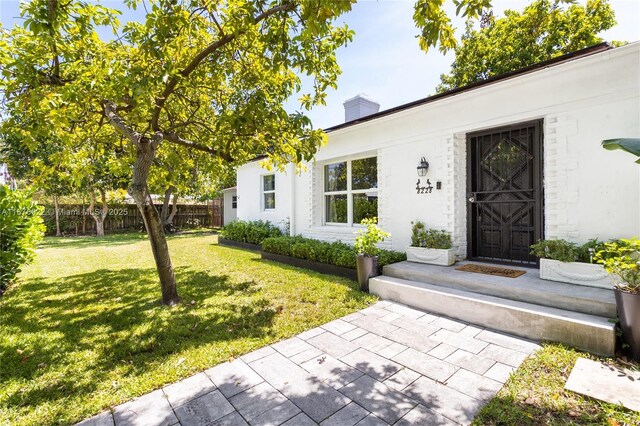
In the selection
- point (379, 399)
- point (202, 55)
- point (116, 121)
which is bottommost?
point (379, 399)

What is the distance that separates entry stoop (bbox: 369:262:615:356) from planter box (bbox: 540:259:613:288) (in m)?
0.27

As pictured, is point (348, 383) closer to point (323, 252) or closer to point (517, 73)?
point (323, 252)

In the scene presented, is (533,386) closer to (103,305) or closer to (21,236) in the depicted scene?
(103,305)

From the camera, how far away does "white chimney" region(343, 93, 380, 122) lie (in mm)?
8977

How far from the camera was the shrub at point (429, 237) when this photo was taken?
5.68 m

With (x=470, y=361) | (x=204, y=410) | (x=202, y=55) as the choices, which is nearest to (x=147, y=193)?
(x=202, y=55)

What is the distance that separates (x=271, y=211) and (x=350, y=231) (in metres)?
4.18

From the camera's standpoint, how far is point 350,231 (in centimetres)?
793

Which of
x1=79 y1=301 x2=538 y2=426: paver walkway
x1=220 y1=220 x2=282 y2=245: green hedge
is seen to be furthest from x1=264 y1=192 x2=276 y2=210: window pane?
x1=79 y1=301 x2=538 y2=426: paver walkway

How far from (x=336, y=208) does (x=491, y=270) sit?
14.8 ft

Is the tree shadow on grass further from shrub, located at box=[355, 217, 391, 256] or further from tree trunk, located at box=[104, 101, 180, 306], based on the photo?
shrub, located at box=[355, 217, 391, 256]

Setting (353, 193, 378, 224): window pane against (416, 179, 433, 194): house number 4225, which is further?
(353, 193, 378, 224): window pane

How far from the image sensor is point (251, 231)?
413 inches

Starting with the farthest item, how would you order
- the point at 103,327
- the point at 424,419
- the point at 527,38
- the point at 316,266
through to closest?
1. the point at 527,38
2. the point at 316,266
3. the point at 103,327
4. the point at 424,419
